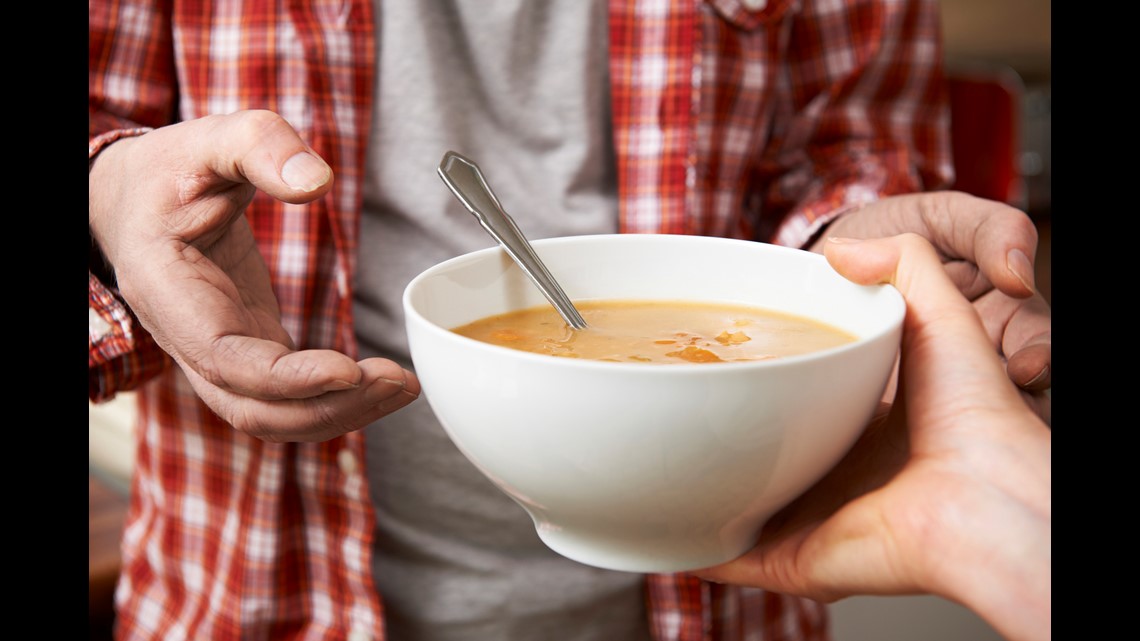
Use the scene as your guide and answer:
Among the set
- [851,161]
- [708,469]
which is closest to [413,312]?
[708,469]

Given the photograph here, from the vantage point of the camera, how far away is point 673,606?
3.25ft

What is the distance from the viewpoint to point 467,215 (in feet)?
3.06

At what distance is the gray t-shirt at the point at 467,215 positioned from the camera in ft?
3.01

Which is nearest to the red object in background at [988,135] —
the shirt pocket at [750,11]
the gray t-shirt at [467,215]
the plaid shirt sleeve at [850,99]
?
the plaid shirt sleeve at [850,99]

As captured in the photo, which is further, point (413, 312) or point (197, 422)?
point (197, 422)

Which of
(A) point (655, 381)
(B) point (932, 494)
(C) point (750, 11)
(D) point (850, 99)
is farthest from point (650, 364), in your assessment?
(D) point (850, 99)

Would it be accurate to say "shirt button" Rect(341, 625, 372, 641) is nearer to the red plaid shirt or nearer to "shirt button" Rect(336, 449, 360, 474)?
the red plaid shirt

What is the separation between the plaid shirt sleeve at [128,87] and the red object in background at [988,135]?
223cm

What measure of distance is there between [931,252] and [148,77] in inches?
28.6

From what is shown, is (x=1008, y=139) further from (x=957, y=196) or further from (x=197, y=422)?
(x=197, y=422)

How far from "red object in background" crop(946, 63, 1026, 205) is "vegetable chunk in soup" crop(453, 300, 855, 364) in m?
2.15

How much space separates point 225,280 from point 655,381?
1.04 ft

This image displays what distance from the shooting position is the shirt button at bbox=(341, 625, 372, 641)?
91 centimetres

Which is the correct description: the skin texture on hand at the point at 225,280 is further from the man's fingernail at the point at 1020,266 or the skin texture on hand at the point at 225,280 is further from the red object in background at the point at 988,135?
the red object in background at the point at 988,135
